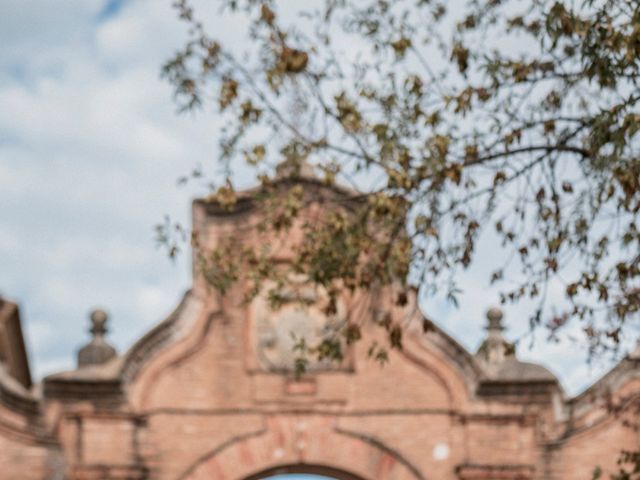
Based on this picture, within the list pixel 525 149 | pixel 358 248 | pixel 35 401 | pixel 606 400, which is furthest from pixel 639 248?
pixel 35 401

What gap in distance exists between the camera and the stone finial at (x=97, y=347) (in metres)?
19.3

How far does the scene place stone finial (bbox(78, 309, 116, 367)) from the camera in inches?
759

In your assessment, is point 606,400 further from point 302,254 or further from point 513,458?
point 302,254

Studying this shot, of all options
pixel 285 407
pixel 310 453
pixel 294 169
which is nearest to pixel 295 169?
pixel 294 169

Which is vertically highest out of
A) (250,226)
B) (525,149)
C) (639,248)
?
(250,226)

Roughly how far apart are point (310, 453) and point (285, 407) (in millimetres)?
604

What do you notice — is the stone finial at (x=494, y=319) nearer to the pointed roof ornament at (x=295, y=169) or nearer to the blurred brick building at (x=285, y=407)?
the blurred brick building at (x=285, y=407)

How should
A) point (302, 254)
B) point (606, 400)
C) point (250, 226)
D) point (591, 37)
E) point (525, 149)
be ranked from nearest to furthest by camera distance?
point (591, 37) < point (525, 149) < point (302, 254) < point (606, 400) < point (250, 226)

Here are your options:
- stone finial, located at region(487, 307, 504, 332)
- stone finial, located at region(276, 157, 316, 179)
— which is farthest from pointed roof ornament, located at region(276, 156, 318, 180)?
stone finial, located at region(487, 307, 504, 332)

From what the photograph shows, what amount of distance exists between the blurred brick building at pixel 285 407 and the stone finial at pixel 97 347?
0.07ft

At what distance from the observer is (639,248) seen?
1333 centimetres

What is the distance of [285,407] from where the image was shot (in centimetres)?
1927

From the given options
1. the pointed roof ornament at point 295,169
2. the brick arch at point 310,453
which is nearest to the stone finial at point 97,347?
the brick arch at point 310,453

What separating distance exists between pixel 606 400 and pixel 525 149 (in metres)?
5.24
